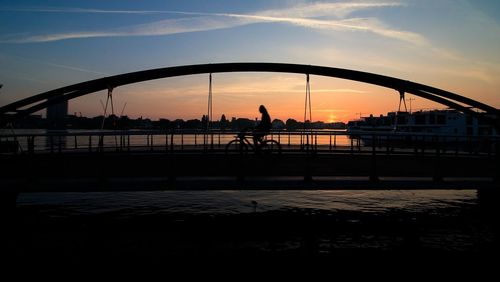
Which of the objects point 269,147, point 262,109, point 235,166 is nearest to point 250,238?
point 235,166

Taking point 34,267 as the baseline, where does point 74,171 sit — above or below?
above

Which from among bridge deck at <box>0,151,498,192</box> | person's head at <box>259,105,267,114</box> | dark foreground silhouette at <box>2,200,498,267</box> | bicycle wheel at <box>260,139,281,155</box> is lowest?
dark foreground silhouette at <box>2,200,498,267</box>

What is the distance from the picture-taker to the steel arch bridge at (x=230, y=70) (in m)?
14.7

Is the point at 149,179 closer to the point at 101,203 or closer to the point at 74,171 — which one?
the point at 74,171

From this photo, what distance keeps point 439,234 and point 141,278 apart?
8697 millimetres

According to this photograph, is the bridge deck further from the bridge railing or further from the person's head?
the person's head

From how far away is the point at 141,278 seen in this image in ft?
26.5

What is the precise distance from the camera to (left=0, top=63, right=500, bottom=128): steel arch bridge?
1466 cm

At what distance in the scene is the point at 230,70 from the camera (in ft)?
51.2

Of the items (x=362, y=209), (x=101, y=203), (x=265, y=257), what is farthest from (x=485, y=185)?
(x=101, y=203)

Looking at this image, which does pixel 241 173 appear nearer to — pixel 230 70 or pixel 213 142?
pixel 230 70

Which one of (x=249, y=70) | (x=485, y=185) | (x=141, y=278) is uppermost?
(x=249, y=70)

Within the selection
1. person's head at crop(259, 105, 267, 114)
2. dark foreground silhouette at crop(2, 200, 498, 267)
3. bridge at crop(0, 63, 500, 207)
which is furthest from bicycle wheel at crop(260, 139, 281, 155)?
dark foreground silhouette at crop(2, 200, 498, 267)

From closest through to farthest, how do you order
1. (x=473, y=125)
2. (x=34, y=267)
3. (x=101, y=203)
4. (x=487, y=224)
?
(x=34, y=267), (x=487, y=224), (x=101, y=203), (x=473, y=125)
